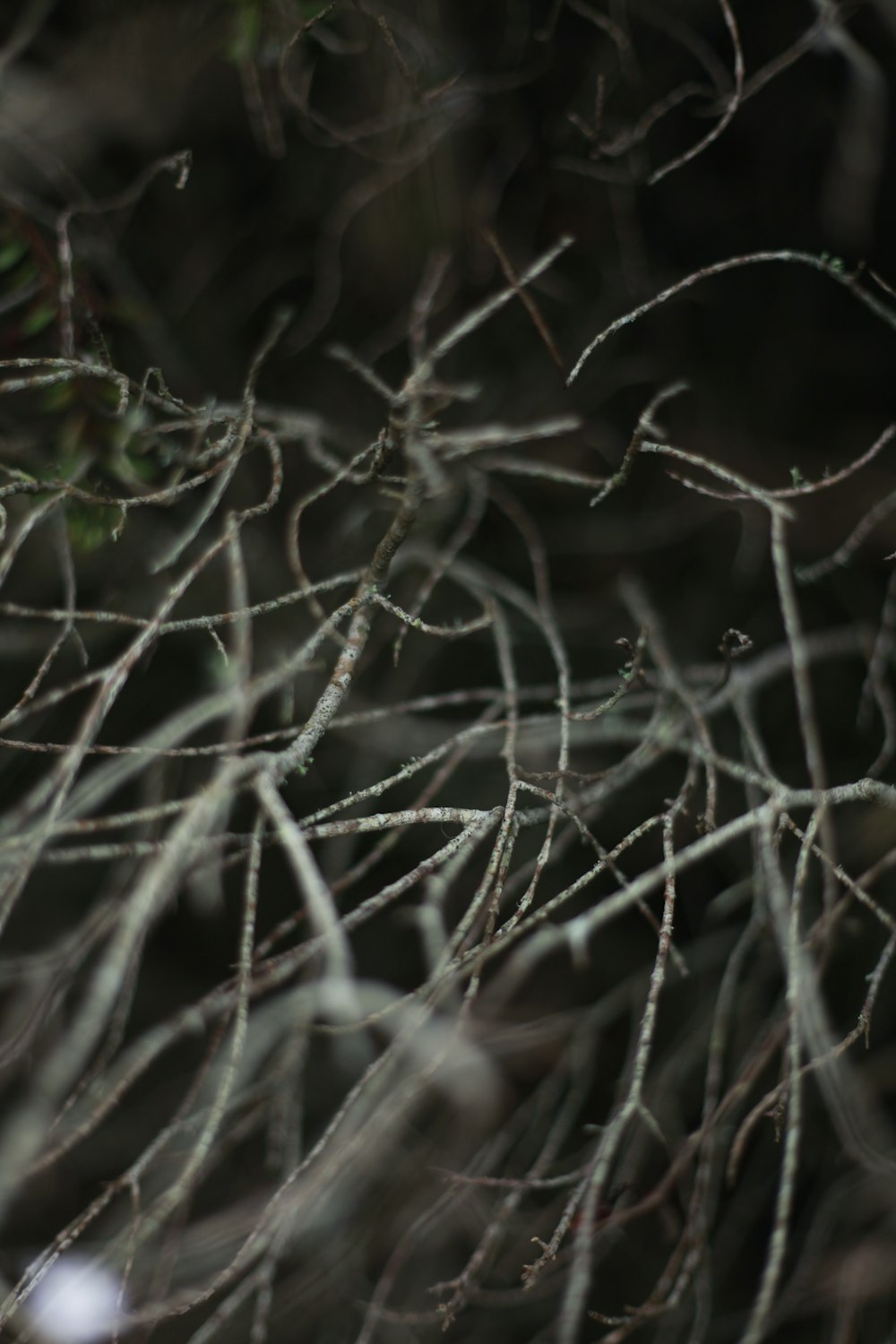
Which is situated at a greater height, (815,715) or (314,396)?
(314,396)

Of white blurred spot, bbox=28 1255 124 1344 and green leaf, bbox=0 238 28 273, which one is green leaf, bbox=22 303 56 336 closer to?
green leaf, bbox=0 238 28 273

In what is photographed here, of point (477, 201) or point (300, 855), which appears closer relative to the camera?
point (300, 855)

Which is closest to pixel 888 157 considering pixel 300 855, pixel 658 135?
pixel 658 135

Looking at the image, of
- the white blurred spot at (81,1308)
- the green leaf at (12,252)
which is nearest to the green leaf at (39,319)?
the green leaf at (12,252)

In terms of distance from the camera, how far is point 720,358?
3.53 ft

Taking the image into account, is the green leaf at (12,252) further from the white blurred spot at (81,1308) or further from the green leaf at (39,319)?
the white blurred spot at (81,1308)

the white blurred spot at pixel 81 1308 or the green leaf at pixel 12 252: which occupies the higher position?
the green leaf at pixel 12 252

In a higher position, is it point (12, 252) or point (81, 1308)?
point (12, 252)

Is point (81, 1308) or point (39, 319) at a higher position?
point (39, 319)

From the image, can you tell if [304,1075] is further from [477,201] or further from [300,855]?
[477,201]

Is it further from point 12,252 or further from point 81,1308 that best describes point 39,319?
point 81,1308

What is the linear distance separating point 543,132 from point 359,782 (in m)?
0.68

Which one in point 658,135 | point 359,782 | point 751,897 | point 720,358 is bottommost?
point 751,897

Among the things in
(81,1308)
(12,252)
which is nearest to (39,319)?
(12,252)
